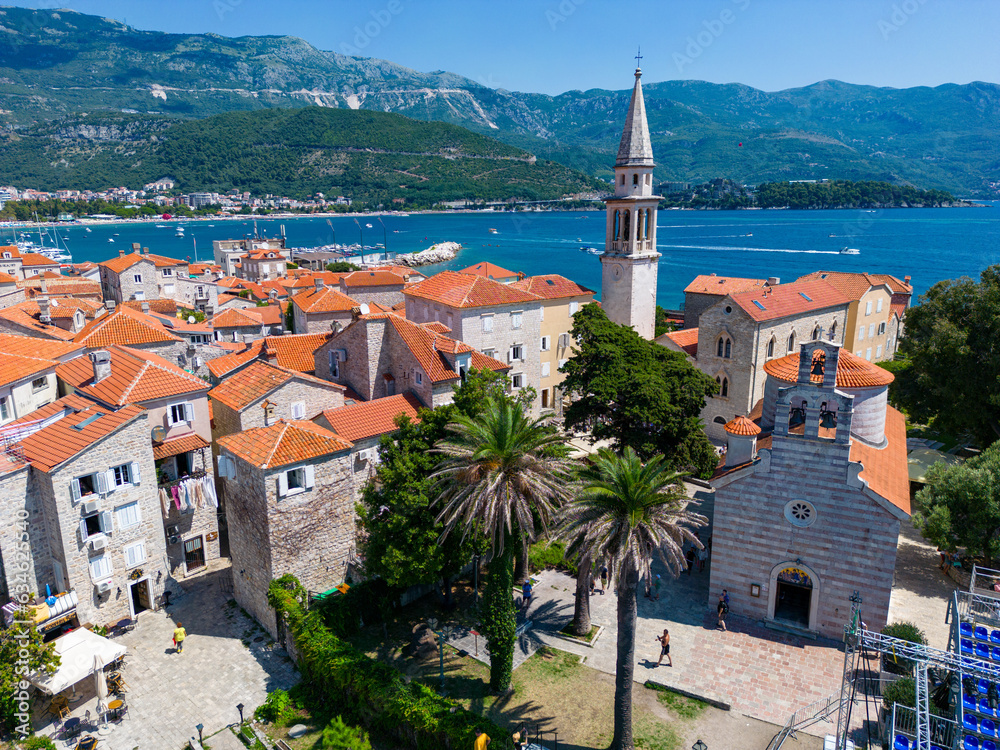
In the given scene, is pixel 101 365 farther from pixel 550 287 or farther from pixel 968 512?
pixel 968 512

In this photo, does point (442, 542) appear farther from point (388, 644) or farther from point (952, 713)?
point (952, 713)

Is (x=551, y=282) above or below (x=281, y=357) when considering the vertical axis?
above

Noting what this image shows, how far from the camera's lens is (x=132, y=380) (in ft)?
96.3

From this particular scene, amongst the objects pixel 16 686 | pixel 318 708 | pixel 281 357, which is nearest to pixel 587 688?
pixel 318 708

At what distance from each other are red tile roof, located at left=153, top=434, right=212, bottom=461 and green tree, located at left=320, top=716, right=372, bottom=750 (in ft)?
48.0

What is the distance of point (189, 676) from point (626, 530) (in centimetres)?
1775

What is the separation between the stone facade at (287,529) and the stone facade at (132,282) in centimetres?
5713

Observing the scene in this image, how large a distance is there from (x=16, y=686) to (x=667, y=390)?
29.5 m

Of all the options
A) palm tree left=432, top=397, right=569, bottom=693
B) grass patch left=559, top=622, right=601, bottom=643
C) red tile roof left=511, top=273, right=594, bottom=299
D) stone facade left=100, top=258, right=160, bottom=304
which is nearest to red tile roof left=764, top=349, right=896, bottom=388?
palm tree left=432, top=397, right=569, bottom=693

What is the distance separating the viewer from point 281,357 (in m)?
39.9

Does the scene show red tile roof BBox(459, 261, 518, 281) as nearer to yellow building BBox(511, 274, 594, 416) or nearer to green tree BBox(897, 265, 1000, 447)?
yellow building BBox(511, 274, 594, 416)

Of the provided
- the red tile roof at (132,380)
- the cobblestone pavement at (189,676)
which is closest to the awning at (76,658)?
the cobblestone pavement at (189,676)

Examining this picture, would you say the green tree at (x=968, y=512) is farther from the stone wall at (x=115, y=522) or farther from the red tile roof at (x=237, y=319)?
the red tile roof at (x=237, y=319)

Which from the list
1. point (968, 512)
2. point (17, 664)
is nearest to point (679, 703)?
point (968, 512)
